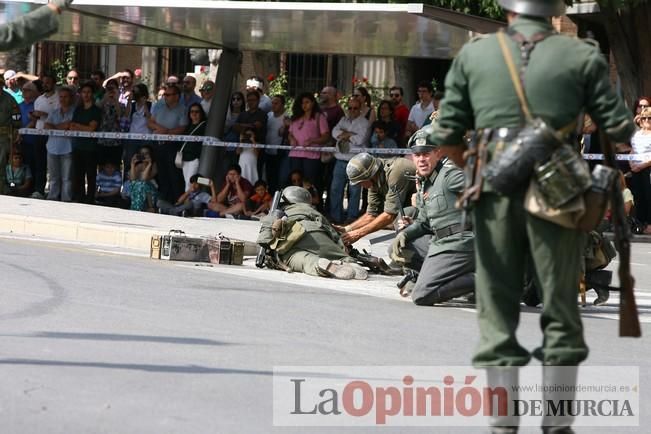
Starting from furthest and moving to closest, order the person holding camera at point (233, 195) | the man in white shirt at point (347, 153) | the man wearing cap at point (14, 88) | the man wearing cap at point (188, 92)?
the man wearing cap at point (14, 88) → the man wearing cap at point (188, 92) → the person holding camera at point (233, 195) → the man in white shirt at point (347, 153)

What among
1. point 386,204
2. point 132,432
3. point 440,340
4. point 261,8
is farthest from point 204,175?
point 132,432

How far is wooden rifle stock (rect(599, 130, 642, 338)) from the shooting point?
5703 mm

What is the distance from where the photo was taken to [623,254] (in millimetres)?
5746

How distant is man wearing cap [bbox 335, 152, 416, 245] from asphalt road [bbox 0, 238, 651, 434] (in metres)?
0.60

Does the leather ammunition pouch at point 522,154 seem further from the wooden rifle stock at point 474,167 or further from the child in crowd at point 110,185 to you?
the child in crowd at point 110,185

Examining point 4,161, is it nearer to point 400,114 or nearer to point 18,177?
point 18,177

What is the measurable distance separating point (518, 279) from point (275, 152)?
1408cm

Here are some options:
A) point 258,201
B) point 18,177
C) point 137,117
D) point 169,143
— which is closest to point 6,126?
point 18,177

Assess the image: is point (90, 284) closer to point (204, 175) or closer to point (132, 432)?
point (132, 432)

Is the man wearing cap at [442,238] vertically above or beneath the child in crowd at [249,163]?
beneath

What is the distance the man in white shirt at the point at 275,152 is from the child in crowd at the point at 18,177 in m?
3.81

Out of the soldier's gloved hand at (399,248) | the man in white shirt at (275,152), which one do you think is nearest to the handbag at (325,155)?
the man in white shirt at (275,152)

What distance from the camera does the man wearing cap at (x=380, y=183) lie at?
12.7 m

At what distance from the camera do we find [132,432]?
19.9ft
